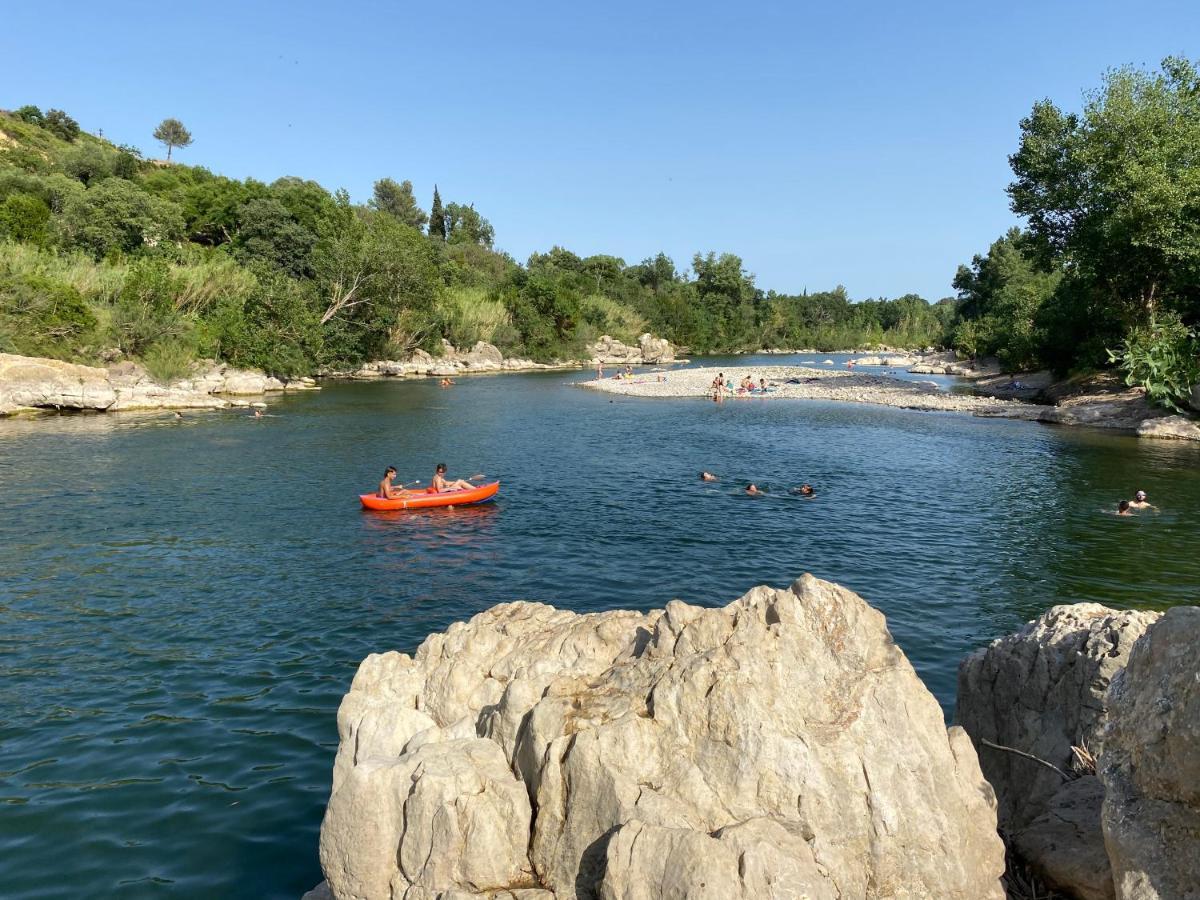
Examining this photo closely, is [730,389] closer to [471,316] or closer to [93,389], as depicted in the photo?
[471,316]

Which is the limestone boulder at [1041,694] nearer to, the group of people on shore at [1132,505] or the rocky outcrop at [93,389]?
the group of people on shore at [1132,505]

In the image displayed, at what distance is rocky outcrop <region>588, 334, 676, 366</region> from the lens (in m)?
107

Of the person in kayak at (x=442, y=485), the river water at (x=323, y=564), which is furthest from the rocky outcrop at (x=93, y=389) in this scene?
the person in kayak at (x=442, y=485)

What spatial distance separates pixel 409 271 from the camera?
2872 inches

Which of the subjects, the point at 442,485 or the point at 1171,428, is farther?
the point at 1171,428

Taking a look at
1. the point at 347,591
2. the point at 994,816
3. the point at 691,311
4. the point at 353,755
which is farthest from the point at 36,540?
the point at 691,311

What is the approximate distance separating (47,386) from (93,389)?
2125 mm

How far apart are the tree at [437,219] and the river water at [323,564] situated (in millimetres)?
104966

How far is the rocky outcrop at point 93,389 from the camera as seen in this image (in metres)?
42.0

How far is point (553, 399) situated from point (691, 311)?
3041 inches

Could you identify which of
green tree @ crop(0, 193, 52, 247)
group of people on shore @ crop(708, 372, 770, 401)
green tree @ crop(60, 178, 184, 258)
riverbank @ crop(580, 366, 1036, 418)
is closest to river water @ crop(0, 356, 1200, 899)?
riverbank @ crop(580, 366, 1036, 418)

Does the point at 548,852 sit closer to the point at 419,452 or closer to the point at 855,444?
the point at 419,452

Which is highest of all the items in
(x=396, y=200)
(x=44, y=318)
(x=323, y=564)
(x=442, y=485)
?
(x=396, y=200)

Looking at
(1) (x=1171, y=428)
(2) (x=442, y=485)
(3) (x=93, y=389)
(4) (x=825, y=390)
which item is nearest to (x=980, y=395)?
(4) (x=825, y=390)
